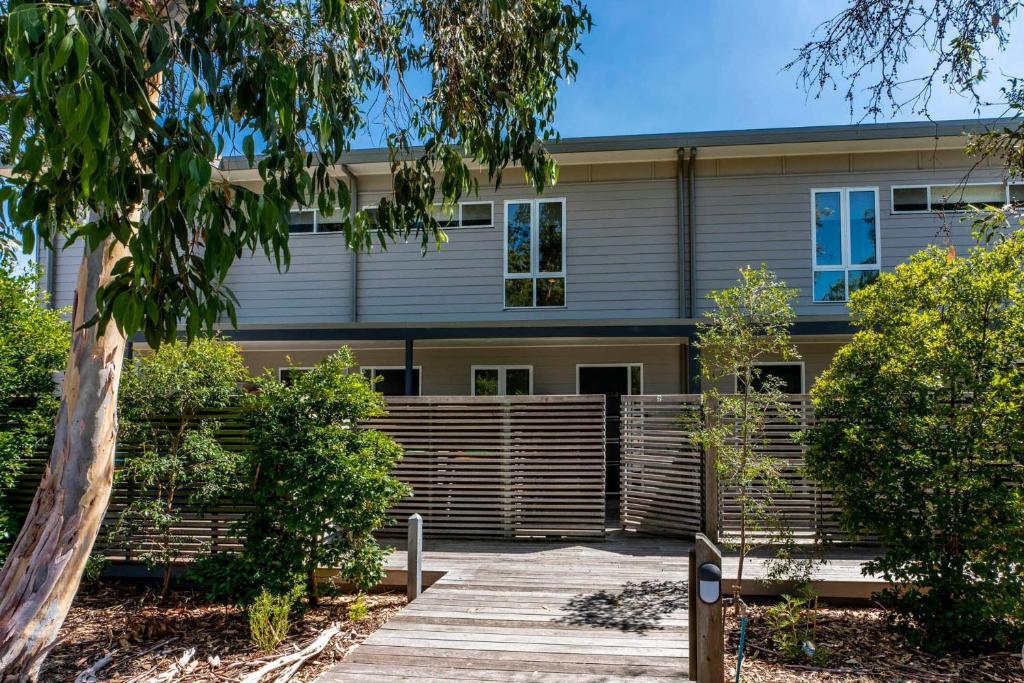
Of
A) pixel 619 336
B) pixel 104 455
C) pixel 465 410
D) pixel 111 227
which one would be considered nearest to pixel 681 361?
pixel 619 336

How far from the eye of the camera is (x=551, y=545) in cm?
909

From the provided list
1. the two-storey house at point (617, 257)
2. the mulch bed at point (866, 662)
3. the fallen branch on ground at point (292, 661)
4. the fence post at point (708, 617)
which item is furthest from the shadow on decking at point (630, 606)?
the two-storey house at point (617, 257)

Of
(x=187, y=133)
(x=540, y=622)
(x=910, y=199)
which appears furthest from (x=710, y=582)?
(x=910, y=199)

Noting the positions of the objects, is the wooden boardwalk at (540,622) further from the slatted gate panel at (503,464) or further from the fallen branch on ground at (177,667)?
the fallen branch on ground at (177,667)

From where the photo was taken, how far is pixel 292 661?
5715 millimetres

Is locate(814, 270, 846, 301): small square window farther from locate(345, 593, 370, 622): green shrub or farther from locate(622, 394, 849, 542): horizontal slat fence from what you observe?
locate(345, 593, 370, 622): green shrub

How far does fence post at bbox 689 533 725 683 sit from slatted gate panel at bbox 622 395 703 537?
446cm

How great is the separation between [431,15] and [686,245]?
21.7ft

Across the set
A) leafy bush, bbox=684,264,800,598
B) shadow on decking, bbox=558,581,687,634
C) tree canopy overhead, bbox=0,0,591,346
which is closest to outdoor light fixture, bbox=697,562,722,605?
shadow on decking, bbox=558,581,687,634

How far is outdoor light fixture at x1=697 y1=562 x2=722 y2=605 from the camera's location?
4.22m

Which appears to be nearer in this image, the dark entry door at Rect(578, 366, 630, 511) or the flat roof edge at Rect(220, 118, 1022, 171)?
the flat roof edge at Rect(220, 118, 1022, 171)

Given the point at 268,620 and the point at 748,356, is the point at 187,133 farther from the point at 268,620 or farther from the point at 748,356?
the point at 748,356

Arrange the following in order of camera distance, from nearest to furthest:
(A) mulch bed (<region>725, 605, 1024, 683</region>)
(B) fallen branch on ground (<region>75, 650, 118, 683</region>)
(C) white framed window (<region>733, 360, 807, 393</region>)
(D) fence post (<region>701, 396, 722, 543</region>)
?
(A) mulch bed (<region>725, 605, 1024, 683</region>)
(B) fallen branch on ground (<region>75, 650, 118, 683</region>)
(D) fence post (<region>701, 396, 722, 543</region>)
(C) white framed window (<region>733, 360, 807, 393</region>)

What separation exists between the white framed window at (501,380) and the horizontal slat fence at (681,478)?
406 centimetres
